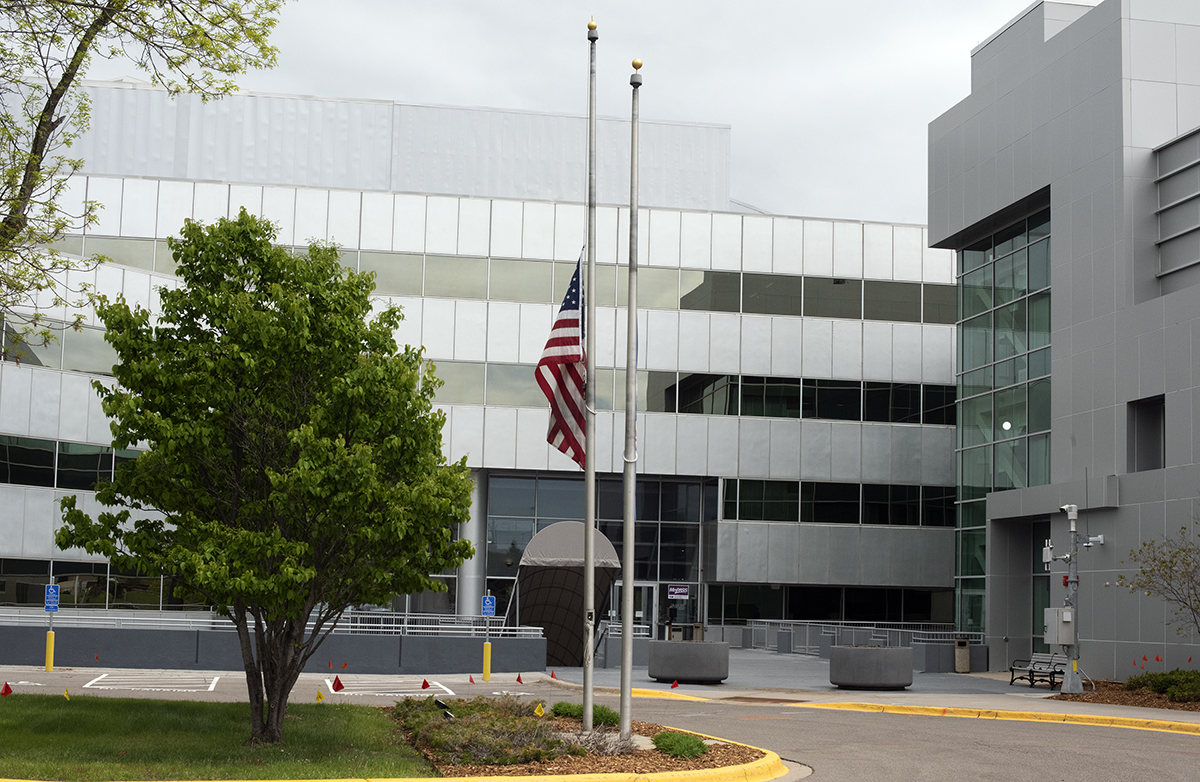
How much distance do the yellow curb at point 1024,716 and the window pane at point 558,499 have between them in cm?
2127

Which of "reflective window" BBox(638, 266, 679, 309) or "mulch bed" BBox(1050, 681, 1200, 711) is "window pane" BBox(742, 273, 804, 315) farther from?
"mulch bed" BBox(1050, 681, 1200, 711)

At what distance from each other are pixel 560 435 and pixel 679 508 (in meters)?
30.1

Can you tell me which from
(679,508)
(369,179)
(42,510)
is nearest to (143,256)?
(42,510)

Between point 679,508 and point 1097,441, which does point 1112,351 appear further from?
point 679,508

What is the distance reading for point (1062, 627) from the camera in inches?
1059

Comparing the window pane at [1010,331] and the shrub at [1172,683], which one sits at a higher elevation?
the window pane at [1010,331]

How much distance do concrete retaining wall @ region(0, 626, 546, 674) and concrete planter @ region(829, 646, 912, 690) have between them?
24.8ft

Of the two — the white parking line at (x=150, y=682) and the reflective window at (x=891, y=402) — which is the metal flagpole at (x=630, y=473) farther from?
the reflective window at (x=891, y=402)

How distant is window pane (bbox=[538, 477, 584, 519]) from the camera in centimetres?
4425

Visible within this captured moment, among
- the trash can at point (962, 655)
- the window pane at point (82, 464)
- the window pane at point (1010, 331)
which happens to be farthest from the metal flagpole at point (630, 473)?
the window pane at point (82, 464)

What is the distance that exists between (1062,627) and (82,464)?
28279mm

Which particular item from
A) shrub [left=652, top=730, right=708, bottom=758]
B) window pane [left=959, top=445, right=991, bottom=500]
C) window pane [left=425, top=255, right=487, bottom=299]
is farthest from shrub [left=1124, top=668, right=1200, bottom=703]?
window pane [left=425, top=255, right=487, bottom=299]

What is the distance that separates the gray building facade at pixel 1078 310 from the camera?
29031 mm

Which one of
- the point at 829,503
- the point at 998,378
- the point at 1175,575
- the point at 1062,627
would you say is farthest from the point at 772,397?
the point at 1175,575
